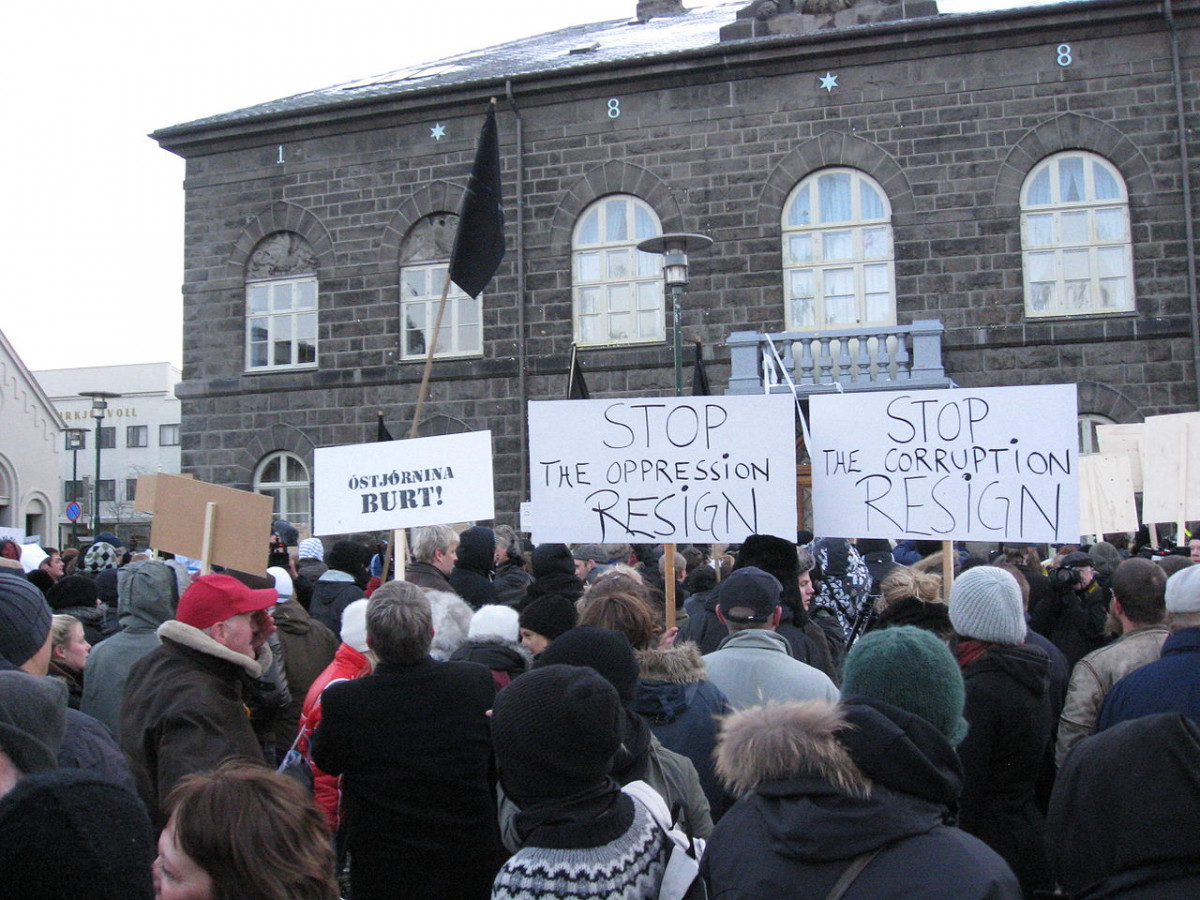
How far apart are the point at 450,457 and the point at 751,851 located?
4.63 m

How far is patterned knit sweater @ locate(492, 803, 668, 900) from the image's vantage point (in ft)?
7.76

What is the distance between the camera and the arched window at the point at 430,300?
19203 millimetres

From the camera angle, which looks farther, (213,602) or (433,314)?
(433,314)

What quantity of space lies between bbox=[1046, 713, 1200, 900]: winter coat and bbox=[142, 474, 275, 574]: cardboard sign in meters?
3.92

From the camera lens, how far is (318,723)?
12.3 feet

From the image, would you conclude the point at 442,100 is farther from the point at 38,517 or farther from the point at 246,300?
the point at 38,517

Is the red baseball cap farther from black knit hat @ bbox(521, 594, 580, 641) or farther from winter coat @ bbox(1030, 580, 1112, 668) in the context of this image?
winter coat @ bbox(1030, 580, 1112, 668)

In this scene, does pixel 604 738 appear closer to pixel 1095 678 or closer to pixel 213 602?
pixel 213 602

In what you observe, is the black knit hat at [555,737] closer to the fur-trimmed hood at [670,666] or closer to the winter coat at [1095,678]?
the fur-trimmed hood at [670,666]

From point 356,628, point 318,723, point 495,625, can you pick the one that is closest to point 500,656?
point 495,625

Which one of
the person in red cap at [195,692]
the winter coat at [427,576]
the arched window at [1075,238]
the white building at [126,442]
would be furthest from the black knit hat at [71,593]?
the white building at [126,442]

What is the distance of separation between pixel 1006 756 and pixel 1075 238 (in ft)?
47.6

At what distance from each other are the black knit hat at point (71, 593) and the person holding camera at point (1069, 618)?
486 cm

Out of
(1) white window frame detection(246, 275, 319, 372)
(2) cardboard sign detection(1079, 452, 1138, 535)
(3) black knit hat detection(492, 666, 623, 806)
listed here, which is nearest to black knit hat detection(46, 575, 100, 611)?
(3) black knit hat detection(492, 666, 623, 806)
